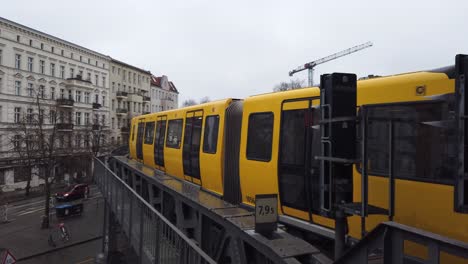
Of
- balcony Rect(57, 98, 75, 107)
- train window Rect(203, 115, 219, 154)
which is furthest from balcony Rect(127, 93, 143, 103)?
train window Rect(203, 115, 219, 154)

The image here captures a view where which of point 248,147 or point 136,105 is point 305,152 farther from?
point 136,105

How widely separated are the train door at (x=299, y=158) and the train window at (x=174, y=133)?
5.62m

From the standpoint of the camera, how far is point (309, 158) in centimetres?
552

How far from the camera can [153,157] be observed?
46.5ft

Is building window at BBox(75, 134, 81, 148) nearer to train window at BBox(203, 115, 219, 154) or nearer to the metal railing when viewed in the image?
the metal railing

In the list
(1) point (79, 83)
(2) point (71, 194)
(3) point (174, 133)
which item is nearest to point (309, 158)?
(3) point (174, 133)

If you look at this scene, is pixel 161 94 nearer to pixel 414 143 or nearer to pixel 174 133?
pixel 174 133

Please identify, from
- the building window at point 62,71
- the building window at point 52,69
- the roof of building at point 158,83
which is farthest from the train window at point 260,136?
the roof of building at point 158,83

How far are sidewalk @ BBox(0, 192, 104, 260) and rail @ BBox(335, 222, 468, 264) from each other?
22.2 metres

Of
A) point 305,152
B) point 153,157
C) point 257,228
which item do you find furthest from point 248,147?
point 153,157

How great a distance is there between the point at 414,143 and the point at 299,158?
1.82 m

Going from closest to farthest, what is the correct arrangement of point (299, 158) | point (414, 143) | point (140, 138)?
point (414, 143)
point (299, 158)
point (140, 138)

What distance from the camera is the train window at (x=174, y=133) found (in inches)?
440

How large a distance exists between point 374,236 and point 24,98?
146ft
